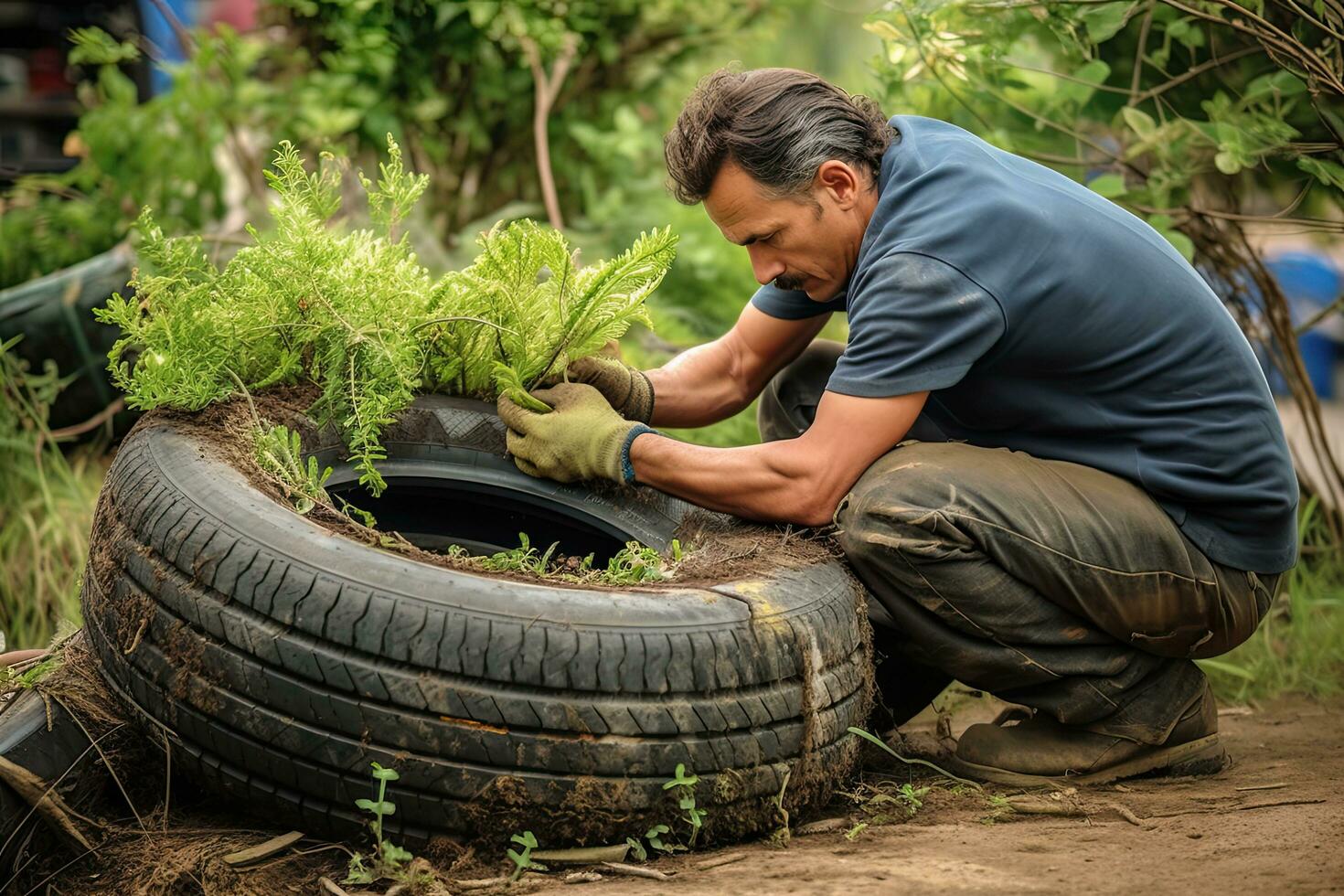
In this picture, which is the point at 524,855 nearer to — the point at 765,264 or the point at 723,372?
the point at 765,264

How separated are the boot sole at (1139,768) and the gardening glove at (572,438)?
92cm

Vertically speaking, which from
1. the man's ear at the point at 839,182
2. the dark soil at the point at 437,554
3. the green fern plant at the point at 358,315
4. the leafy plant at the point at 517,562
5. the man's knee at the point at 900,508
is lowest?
the leafy plant at the point at 517,562

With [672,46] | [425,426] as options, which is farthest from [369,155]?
[425,426]

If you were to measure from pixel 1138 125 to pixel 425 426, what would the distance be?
213 cm

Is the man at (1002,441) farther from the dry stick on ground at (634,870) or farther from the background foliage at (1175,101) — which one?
the background foliage at (1175,101)

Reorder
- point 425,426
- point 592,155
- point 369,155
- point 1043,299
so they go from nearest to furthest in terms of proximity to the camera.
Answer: point 1043,299 → point 425,426 → point 369,155 → point 592,155

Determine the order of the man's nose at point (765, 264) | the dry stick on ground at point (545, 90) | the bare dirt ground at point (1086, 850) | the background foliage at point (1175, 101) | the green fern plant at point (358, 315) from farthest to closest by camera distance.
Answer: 1. the dry stick on ground at point (545, 90)
2. the background foliage at point (1175, 101)
3. the man's nose at point (765, 264)
4. the green fern plant at point (358, 315)
5. the bare dirt ground at point (1086, 850)

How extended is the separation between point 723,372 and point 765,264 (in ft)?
1.62

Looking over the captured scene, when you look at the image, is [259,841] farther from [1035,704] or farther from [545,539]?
[1035,704]

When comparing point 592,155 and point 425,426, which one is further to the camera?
point 592,155

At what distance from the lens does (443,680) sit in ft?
6.59

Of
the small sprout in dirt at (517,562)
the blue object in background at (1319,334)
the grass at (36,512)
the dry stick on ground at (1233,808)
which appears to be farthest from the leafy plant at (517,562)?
the blue object in background at (1319,334)

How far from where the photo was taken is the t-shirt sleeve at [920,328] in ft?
7.92

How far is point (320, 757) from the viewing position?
6.67ft
